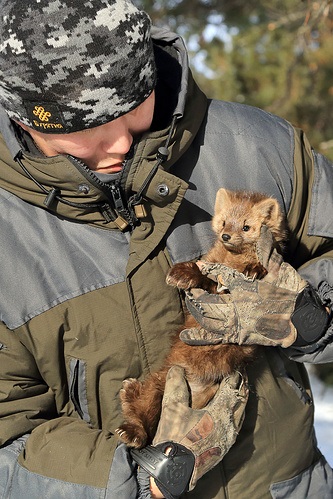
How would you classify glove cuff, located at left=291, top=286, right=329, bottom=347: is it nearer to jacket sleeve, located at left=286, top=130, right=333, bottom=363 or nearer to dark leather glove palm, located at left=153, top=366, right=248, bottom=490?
jacket sleeve, located at left=286, top=130, right=333, bottom=363

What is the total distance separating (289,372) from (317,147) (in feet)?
13.8

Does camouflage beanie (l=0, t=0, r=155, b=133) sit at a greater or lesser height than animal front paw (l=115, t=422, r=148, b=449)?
greater

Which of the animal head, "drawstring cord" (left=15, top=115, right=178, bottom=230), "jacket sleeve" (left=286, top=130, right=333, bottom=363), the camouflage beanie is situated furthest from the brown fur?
the camouflage beanie

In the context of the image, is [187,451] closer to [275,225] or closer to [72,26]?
[275,225]

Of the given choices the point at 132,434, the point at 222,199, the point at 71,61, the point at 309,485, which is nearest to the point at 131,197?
the point at 222,199

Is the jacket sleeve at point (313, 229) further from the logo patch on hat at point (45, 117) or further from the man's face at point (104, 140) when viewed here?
the logo patch on hat at point (45, 117)

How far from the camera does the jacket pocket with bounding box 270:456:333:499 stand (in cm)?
261

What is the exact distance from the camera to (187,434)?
246cm

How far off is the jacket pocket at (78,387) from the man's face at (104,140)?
0.66 metres

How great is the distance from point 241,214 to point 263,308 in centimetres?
37

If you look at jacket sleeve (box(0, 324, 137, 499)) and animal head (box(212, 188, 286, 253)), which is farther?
animal head (box(212, 188, 286, 253))

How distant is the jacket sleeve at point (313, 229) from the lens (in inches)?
101

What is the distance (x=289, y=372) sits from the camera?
2699mm

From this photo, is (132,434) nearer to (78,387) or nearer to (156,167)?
(78,387)
